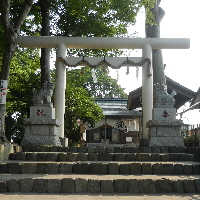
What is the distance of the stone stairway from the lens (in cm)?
423

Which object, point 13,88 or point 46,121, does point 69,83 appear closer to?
point 13,88

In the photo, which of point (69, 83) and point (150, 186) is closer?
point (150, 186)

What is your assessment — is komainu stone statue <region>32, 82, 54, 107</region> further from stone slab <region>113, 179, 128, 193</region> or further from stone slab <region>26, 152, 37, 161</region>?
stone slab <region>113, 179, 128, 193</region>

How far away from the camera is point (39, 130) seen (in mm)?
9242

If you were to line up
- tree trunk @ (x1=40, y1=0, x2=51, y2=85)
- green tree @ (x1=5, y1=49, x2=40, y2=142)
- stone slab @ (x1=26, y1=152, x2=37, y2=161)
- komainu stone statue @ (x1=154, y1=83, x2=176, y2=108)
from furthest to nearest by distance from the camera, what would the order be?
green tree @ (x1=5, y1=49, x2=40, y2=142) < tree trunk @ (x1=40, y1=0, x2=51, y2=85) < komainu stone statue @ (x1=154, y1=83, x2=176, y2=108) < stone slab @ (x1=26, y1=152, x2=37, y2=161)

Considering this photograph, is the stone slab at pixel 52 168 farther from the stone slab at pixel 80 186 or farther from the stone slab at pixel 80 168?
the stone slab at pixel 80 186

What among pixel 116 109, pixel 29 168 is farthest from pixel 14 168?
pixel 116 109

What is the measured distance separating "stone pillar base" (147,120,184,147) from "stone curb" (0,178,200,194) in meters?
5.00

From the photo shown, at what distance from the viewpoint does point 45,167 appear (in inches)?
210

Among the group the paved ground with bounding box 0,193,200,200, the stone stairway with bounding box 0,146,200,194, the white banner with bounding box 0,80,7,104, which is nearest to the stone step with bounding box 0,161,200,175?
the stone stairway with bounding box 0,146,200,194

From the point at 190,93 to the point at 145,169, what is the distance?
9.74 m

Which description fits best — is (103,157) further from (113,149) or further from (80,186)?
(80,186)

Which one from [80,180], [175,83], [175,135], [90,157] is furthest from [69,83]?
[80,180]

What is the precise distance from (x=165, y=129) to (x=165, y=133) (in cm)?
13
